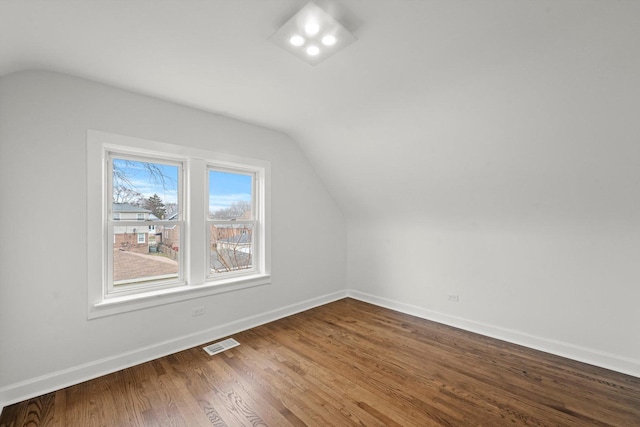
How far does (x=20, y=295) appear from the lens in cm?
214

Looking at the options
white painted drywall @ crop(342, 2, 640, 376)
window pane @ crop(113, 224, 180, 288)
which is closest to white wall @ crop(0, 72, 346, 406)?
window pane @ crop(113, 224, 180, 288)

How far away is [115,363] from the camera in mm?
2506

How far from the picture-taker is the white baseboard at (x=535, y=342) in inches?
99.7

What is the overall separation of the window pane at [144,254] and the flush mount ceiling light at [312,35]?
224 cm

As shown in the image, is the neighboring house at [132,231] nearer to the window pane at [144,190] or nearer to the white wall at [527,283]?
the window pane at [144,190]

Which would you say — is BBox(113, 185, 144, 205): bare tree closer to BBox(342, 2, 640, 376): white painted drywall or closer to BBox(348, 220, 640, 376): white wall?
BBox(342, 2, 640, 376): white painted drywall

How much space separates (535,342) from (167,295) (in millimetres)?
3913

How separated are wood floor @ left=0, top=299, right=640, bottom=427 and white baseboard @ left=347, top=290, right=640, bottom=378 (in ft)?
0.38

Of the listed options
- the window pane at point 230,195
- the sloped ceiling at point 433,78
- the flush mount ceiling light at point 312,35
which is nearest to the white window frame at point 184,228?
the window pane at point 230,195

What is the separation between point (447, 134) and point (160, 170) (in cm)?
303

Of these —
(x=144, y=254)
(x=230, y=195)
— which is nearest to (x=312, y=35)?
(x=230, y=195)

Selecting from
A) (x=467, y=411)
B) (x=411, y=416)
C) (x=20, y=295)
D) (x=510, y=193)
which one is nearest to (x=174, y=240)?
(x=20, y=295)

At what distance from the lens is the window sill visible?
8.15 feet

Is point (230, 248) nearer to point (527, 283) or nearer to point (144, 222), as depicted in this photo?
point (144, 222)
